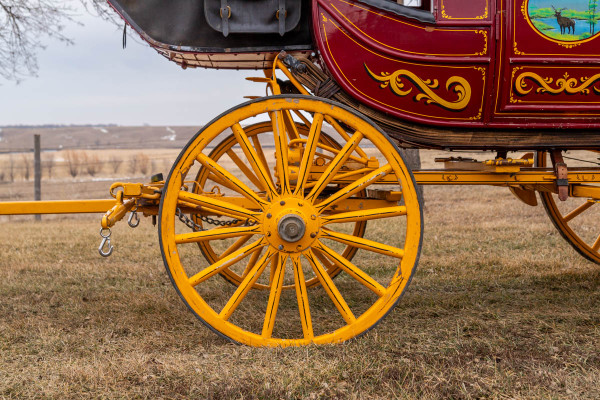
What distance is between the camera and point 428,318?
346 centimetres

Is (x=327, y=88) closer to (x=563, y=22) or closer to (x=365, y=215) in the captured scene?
(x=365, y=215)

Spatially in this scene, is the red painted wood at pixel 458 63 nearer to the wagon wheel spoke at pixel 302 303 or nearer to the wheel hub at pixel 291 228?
the wheel hub at pixel 291 228

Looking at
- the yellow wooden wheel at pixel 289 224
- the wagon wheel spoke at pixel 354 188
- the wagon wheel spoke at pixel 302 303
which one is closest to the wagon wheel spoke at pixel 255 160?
the yellow wooden wheel at pixel 289 224

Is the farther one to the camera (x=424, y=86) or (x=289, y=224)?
(x=424, y=86)

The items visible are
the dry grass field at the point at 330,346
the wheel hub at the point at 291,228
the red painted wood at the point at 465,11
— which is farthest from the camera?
the red painted wood at the point at 465,11

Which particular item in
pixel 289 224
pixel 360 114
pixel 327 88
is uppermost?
pixel 327 88

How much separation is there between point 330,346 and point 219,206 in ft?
2.89

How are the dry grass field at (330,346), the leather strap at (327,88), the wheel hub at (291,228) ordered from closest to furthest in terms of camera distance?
the dry grass field at (330,346), the wheel hub at (291,228), the leather strap at (327,88)

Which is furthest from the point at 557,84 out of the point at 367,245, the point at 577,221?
the point at 577,221

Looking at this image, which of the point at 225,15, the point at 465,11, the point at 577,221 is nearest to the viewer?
the point at 465,11

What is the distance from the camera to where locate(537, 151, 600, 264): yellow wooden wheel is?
14.3 feet

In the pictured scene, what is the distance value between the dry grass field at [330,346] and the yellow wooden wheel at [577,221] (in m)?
0.22

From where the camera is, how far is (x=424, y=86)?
10.2ft

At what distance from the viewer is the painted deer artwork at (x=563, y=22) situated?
303cm
